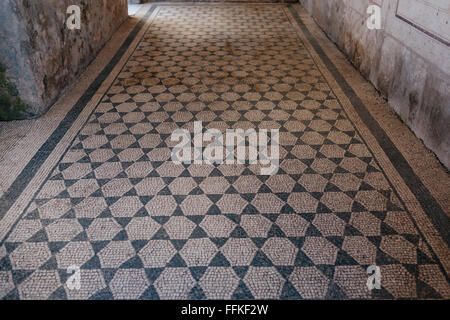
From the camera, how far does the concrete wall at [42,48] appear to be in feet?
10.0

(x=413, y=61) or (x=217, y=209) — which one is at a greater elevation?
(x=413, y=61)

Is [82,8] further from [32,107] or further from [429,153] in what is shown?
[429,153]

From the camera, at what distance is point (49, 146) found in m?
3.00

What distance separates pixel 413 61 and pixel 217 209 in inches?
80.0

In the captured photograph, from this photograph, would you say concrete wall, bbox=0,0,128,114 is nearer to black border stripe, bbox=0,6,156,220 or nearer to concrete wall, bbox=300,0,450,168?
black border stripe, bbox=0,6,156,220

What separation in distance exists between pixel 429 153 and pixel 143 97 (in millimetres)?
2522

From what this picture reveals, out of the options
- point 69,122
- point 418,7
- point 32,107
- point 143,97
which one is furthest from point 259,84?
point 32,107

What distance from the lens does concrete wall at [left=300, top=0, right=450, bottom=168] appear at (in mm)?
2744

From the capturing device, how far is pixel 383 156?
2.88 metres

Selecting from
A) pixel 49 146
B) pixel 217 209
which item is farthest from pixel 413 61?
pixel 49 146

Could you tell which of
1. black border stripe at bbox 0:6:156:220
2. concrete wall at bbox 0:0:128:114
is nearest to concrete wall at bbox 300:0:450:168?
black border stripe at bbox 0:6:156:220

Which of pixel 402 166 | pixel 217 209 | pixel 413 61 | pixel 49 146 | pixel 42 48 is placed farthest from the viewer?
pixel 42 48

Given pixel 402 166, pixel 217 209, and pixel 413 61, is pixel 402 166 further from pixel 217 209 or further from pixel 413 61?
pixel 217 209

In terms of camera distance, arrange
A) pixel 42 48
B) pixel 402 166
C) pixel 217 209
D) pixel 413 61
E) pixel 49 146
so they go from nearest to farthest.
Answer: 1. pixel 217 209
2. pixel 402 166
3. pixel 49 146
4. pixel 413 61
5. pixel 42 48
